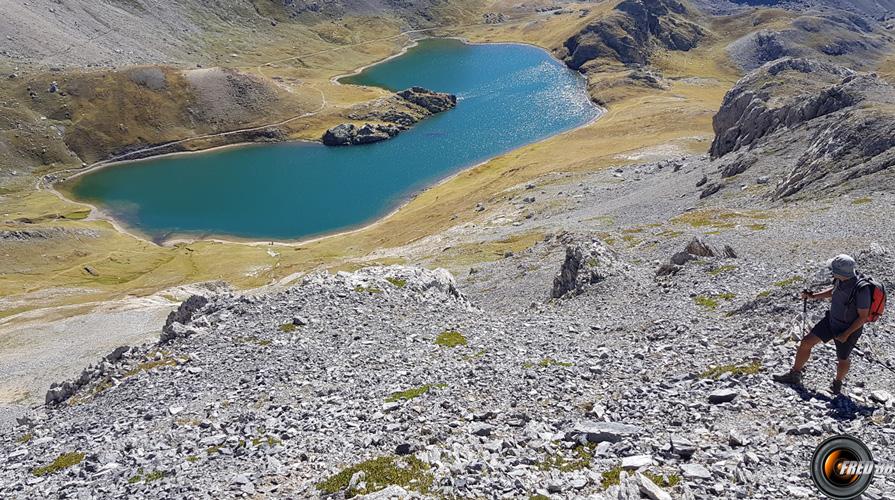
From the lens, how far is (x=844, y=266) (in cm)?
1825

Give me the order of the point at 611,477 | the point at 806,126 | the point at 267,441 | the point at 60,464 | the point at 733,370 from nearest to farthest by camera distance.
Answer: the point at 611,477, the point at 733,370, the point at 267,441, the point at 60,464, the point at 806,126

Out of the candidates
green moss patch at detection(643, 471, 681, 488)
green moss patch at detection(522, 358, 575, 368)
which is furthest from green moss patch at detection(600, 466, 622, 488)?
green moss patch at detection(522, 358, 575, 368)

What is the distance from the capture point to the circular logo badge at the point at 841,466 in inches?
534

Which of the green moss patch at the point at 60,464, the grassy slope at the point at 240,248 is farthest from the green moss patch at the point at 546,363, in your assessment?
the grassy slope at the point at 240,248

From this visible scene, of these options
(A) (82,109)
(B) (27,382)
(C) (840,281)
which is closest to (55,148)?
(A) (82,109)

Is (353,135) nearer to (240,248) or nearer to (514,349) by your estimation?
(240,248)

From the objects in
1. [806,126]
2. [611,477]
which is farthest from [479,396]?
[806,126]

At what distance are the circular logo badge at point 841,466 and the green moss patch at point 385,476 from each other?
10517mm

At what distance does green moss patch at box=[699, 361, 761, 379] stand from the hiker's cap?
5.60m

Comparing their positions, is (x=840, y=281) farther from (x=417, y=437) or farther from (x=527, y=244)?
(x=527, y=244)

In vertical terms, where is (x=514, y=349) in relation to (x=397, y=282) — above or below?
below

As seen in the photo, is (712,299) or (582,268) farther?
(582,268)

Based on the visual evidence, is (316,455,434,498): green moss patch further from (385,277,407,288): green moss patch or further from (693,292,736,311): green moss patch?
(385,277,407,288): green moss patch

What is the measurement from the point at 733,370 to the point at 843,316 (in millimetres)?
5112
